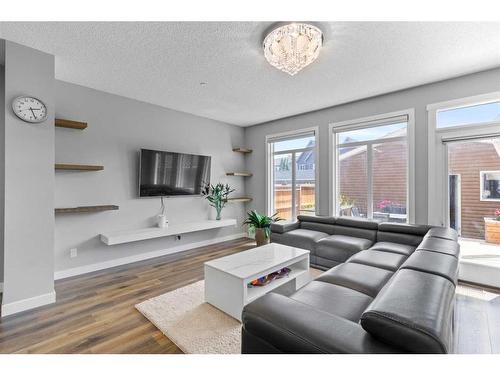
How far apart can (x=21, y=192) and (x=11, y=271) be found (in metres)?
0.76

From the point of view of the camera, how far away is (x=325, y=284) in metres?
1.94

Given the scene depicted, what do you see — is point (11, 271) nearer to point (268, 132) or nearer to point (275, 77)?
point (275, 77)

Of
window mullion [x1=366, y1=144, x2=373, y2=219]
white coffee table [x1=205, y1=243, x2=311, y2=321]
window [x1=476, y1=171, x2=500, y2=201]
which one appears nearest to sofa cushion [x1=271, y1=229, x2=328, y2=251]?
white coffee table [x1=205, y1=243, x2=311, y2=321]

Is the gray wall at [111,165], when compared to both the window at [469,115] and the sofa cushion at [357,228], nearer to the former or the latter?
the sofa cushion at [357,228]

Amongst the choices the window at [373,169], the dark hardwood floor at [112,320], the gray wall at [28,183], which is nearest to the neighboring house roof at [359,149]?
the window at [373,169]

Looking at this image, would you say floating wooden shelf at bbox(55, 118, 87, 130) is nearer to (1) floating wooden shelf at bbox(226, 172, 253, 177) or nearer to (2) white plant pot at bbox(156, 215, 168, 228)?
(2) white plant pot at bbox(156, 215, 168, 228)

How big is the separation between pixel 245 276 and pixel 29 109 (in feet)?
8.80

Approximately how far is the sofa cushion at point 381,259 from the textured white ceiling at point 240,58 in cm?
215

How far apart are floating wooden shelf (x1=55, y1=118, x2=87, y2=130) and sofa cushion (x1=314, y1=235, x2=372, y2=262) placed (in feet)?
11.8

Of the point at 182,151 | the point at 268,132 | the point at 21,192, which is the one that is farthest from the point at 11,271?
the point at 268,132

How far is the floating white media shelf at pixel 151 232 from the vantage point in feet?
10.8

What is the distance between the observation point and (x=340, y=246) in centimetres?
315

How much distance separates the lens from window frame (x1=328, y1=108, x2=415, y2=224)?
3436 mm

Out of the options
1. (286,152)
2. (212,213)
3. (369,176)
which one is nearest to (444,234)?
(369,176)
